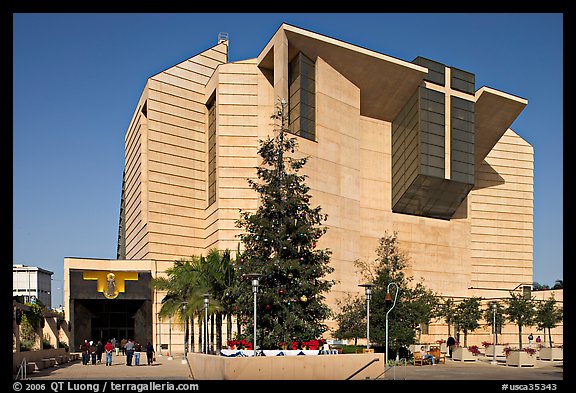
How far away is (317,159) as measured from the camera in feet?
210

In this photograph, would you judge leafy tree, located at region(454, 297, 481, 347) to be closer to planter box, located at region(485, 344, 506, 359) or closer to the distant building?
planter box, located at region(485, 344, 506, 359)

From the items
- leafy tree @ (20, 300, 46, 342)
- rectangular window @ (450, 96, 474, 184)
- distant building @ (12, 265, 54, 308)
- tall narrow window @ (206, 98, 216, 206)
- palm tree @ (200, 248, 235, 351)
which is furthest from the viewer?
distant building @ (12, 265, 54, 308)

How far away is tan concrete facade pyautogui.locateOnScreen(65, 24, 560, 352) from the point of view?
65.7m

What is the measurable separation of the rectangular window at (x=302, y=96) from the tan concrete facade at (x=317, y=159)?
2.14ft

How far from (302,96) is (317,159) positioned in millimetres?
5962

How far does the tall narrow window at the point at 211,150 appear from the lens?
246 feet

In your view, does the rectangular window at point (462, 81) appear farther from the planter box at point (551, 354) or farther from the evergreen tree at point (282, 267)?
the evergreen tree at point (282, 267)

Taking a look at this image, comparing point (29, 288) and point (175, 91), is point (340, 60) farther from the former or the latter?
point (29, 288)

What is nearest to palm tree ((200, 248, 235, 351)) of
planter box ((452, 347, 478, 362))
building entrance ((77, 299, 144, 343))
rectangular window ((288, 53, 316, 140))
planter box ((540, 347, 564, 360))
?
planter box ((452, 347, 478, 362))

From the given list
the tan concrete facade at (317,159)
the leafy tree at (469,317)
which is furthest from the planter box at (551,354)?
the tan concrete facade at (317,159)

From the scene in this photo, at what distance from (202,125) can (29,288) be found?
97.2m

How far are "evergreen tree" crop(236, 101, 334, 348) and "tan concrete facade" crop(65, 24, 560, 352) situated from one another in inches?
1186
